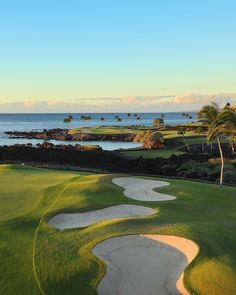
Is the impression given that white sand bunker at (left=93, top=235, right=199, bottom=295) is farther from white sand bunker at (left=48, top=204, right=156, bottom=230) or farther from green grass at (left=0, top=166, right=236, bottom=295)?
white sand bunker at (left=48, top=204, right=156, bottom=230)

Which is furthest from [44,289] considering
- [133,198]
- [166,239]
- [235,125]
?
[235,125]

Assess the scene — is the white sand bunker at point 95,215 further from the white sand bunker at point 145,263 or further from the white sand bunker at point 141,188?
the white sand bunker at point 145,263

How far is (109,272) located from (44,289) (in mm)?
2237

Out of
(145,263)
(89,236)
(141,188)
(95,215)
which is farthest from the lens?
(141,188)

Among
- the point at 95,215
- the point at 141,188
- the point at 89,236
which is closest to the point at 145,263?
the point at 89,236

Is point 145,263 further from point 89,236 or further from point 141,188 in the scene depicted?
point 141,188

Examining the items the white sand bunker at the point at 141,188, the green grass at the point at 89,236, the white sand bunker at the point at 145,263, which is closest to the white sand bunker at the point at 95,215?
the green grass at the point at 89,236

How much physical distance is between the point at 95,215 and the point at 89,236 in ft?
12.3

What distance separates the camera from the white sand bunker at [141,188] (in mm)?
25516

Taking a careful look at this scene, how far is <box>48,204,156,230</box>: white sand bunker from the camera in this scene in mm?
19391

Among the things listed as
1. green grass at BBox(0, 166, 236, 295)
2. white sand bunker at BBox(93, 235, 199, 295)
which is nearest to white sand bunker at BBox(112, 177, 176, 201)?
green grass at BBox(0, 166, 236, 295)

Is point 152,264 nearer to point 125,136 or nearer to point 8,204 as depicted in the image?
point 8,204

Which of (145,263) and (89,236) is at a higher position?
(89,236)

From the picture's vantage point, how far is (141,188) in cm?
2881
